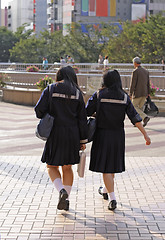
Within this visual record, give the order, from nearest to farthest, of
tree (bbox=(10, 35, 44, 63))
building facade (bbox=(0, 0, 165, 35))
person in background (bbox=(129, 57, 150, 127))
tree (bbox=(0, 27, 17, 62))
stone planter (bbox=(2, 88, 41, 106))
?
person in background (bbox=(129, 57, 150, 127))
stone planter (bbox=(2, 88, 41, 106))
tree (bbox=(10, 35, 44, 63))
tree (bbox=(0, 27, 17, 62))
building facade (bbox=(0, 0, 165, 35))

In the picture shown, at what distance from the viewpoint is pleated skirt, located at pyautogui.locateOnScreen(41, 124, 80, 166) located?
19.2ft

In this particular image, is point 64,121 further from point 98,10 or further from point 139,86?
point 98,10

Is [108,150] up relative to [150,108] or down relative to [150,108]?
up

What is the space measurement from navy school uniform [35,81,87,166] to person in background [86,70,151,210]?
24 cm

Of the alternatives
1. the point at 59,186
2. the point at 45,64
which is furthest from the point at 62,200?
the point at 45,64

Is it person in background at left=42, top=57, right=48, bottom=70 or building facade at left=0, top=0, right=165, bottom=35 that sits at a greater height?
building facade at left=0, top=0, right=165, bottom=35

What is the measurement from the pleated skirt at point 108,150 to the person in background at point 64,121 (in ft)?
0.82

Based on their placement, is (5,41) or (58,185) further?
(5,41)

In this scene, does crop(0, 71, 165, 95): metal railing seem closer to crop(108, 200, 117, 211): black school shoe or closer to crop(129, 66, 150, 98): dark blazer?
crop(129, 66, 150, 98): dark blazer

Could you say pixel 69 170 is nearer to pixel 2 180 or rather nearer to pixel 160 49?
pixel 2 180

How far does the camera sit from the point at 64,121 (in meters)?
5.82

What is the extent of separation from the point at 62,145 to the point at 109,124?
0.62m

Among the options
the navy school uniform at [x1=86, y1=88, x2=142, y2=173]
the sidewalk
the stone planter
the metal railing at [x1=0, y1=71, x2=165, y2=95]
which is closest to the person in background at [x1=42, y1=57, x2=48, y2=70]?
the metal railing at [x1=0, y1=71, x2=165, y2=95]

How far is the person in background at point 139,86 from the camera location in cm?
1234
